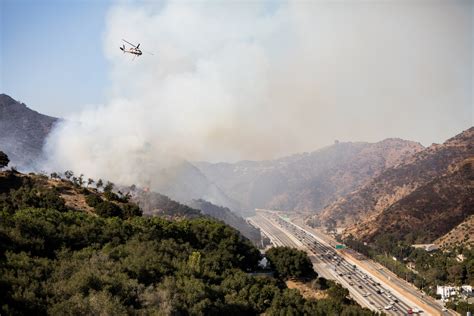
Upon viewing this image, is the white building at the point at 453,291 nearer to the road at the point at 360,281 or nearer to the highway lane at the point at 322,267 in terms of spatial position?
the road at the point at 360,281

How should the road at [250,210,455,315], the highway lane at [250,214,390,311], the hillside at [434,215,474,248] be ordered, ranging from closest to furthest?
the road at [250,210,455,315] < the highway lane at [250,214,390,311] < the hillside at [434,215,474,248]

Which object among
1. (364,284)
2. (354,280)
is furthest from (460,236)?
(364,284)

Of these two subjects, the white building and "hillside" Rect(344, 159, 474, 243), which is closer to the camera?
the white building

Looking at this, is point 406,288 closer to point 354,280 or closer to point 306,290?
point 354,280

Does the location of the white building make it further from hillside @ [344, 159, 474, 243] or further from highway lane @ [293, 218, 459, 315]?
hillside @ [344, 159, 474, 243]

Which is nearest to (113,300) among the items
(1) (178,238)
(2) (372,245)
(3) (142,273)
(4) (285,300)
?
(3) (142,273)

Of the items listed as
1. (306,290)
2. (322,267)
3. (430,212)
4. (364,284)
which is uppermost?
(430,212)

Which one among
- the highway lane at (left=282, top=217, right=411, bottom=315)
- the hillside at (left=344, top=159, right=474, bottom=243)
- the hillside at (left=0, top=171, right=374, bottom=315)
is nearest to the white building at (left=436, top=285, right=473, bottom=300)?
the highway lane at (left=282, top=217, right=411, bottom=315)

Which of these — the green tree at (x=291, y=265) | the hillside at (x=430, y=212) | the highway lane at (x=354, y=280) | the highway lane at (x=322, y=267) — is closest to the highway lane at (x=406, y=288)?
the highway lane at (x=354, y=280)
